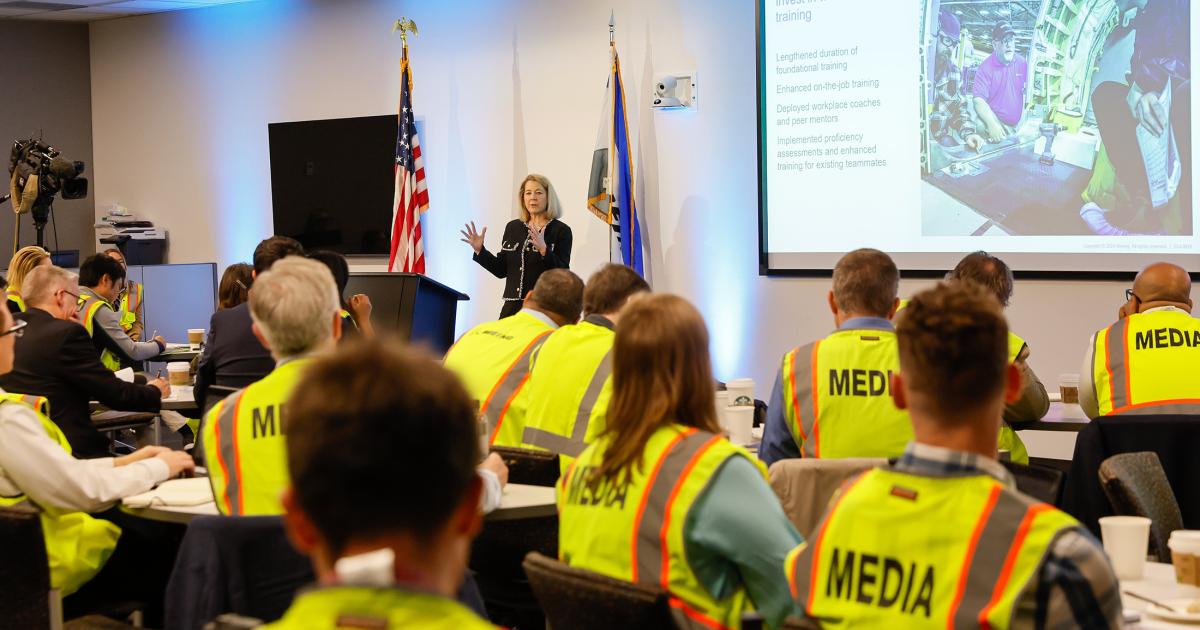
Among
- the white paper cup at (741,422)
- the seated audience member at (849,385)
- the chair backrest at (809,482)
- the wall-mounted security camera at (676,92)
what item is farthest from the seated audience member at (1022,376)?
the wall-mounted security camera at (676,92)

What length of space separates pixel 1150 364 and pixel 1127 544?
203cm

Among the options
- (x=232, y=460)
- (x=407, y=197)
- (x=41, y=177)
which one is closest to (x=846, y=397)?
(x=232, y=460)

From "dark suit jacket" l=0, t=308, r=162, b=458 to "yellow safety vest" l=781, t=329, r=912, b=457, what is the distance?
288cm

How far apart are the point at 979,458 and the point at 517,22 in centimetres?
777

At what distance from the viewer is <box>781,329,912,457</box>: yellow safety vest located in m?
3.67

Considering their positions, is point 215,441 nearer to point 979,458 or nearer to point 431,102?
point 979,458

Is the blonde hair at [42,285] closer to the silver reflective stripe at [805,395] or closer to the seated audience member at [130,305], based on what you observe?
the silver reflective stripe at [805,395]

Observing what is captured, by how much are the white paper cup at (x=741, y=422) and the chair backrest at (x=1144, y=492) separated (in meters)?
1.30

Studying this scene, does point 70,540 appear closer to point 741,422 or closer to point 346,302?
point 741,422

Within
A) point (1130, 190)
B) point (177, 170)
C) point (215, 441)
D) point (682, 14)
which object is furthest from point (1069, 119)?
point (177, 170)

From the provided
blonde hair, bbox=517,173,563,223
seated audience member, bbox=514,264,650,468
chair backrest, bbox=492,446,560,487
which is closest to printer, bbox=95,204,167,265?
blonde hair, bbox=517,173,563,223

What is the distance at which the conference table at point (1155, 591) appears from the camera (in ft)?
7.38

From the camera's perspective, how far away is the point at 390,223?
10.0 m

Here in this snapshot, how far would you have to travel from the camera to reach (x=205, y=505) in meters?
3.31
